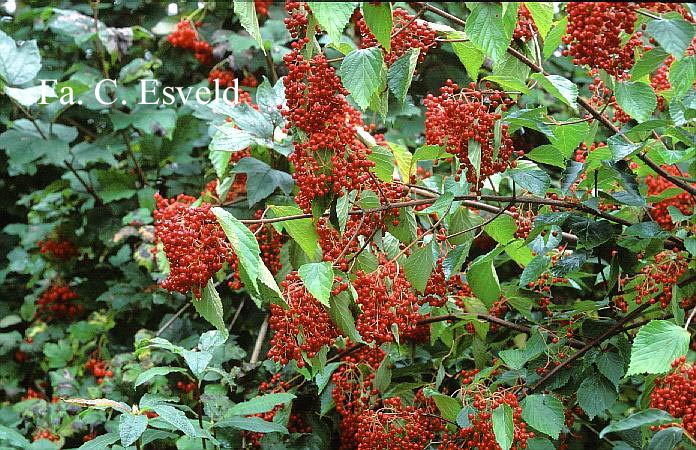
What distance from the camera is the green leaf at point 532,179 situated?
1753mm

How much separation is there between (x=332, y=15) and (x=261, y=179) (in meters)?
1.15

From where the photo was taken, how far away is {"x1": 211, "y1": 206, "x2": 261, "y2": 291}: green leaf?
154 centimetres

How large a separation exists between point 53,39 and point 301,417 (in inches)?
Answer: 103

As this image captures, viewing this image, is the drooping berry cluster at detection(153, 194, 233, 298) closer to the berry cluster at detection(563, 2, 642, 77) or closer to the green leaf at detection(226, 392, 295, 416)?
the green leaf at detection(226, 392, 295, 416)

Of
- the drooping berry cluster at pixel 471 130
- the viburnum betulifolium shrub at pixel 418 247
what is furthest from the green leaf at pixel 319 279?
the drooping berry cluster at pixel 471 130

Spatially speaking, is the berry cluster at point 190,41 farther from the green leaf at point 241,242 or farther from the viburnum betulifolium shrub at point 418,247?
the green leaf at point 241,242

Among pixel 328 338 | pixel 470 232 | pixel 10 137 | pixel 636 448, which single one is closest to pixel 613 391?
pixel 636 448

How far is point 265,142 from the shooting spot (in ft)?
8.13

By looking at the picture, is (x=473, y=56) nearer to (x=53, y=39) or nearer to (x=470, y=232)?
(x=470, y=232)

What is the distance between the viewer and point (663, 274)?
180 centimetres

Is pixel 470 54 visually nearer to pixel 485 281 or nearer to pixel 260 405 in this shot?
pixel 485 281

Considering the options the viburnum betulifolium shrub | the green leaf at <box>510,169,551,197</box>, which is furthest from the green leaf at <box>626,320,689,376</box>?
the green leaf at <box>510,169,551,197</box>

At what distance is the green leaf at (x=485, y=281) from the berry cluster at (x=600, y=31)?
0.54 meters

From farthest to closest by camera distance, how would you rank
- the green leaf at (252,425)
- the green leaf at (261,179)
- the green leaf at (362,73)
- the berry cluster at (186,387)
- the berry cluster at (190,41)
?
the berry cluster at (190,41) < the berry cluster at (186,387) < the green leaf at (261,179) < the green leaf at (252,425) < the green leaf at (362,73)
